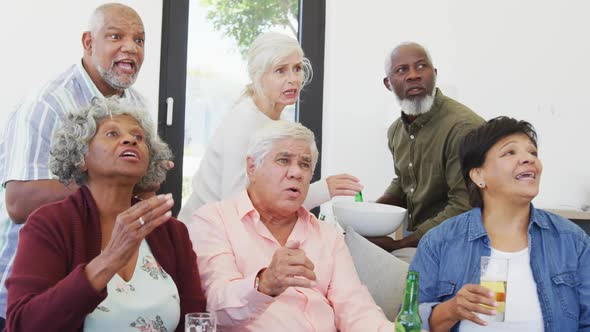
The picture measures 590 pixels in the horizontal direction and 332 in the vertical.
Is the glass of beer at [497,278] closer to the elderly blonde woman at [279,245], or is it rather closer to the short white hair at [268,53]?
the elderly blonde woman at [279,245]

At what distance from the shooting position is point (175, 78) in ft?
15.4

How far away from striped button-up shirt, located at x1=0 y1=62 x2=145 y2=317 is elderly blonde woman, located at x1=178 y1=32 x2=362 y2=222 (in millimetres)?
618

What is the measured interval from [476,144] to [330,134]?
98.7 inches

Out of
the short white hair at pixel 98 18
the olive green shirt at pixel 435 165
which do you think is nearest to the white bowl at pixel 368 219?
the olive green shirt at pixel 435 165

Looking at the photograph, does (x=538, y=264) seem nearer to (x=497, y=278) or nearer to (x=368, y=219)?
(x=497, y=278)

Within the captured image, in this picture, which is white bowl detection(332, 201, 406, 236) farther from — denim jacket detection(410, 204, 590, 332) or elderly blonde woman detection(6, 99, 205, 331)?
elderly blonde woman detection(6, 99, 205, 331)

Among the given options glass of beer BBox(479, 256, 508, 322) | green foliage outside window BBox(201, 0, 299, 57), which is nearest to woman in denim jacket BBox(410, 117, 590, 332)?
glass of beer BBox(479, 256, 508, 322)

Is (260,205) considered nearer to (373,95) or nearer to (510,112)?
(373,95)

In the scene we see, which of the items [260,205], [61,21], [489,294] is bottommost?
[489,294]

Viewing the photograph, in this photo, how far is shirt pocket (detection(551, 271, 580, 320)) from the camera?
218 centimetres

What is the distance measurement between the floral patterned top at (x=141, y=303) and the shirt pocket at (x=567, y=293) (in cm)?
120

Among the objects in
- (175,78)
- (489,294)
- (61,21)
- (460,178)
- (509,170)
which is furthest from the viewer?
(175,78)

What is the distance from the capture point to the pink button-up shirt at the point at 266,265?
2.15 meters

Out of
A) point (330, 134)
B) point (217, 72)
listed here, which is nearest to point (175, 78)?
point (217, 72)
